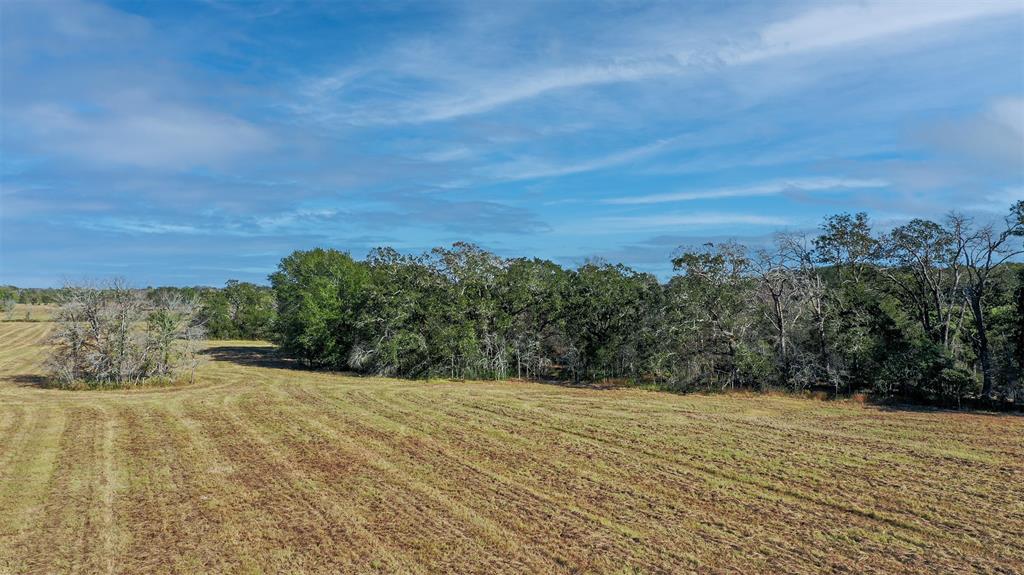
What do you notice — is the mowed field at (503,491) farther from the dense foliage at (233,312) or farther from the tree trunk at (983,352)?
the dense foliage at (233,312)

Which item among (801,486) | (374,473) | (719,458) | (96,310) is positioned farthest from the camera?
(96,310)

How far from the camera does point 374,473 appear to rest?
1352cm

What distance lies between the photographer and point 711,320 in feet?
100

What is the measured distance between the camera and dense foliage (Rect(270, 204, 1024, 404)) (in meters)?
26.8

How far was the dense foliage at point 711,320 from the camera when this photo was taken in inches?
1055

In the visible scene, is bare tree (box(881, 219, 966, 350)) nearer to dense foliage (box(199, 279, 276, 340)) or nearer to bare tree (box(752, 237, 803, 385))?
bare tree (box(752, 237, 803, 385))

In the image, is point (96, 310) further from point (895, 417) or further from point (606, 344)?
point (895, 417)

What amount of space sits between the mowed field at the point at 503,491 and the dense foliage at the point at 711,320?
5736mm

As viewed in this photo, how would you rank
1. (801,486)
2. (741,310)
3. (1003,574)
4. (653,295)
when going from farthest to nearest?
(653,295) < (741,310) < (801,486) < (1003,574)

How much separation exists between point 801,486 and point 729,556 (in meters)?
4.51

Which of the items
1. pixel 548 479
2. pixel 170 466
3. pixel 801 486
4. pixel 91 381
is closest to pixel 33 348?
pixel 91 381

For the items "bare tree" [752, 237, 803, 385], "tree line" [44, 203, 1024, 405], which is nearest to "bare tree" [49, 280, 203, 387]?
"tree line" [44, 203, 1024, 405]

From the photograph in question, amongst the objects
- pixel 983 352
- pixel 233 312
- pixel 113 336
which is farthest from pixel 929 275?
pixel 233 312

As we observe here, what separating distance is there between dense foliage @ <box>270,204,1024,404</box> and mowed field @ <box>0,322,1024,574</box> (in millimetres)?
5736
